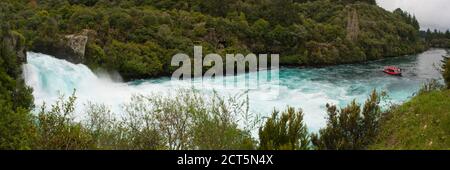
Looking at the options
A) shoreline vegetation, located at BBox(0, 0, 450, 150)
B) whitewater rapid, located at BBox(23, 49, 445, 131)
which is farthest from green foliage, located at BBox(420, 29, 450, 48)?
whitewater rapid, located at BBox(23, 49, 445, 131)

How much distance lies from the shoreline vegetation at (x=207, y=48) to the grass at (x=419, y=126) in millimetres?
51

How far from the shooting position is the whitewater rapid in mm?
33625

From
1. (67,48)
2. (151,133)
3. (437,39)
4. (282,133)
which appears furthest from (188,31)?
(437,39)

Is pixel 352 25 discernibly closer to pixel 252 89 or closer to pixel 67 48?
pixel 252 89

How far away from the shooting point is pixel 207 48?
58125 mm

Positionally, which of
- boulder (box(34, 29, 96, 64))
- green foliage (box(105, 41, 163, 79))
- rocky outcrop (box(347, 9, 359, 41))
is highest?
rocky outcrop (box(347, 9, 359, 41))

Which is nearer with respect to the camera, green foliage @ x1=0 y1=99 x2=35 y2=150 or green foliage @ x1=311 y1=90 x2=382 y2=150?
green foliage @ x1=0 y1=99 x2=35 y2=150

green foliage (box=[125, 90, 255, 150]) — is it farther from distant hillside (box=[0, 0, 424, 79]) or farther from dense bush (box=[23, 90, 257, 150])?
distant hillside (box=[0, 0, 424, 79])

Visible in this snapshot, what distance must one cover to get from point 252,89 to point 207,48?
19.2 m

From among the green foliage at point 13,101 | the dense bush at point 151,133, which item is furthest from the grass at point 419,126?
the green foliage at point 13,101

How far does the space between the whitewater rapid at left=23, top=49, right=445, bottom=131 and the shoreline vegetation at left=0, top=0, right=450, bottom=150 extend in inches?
68.0

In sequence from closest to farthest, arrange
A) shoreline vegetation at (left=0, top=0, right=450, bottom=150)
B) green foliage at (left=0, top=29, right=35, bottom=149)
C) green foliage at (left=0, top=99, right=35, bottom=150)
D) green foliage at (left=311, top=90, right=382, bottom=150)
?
green foliage at (left=0, top=99, right=35, bottom=150)
green foliage at (left=0, top=29, right=35, bottom=149)
shoreline vegetation at (left=0, top=0, right=450, bottom=150)
green foliage at (left=311, top=90, right=382, bottom=150)
